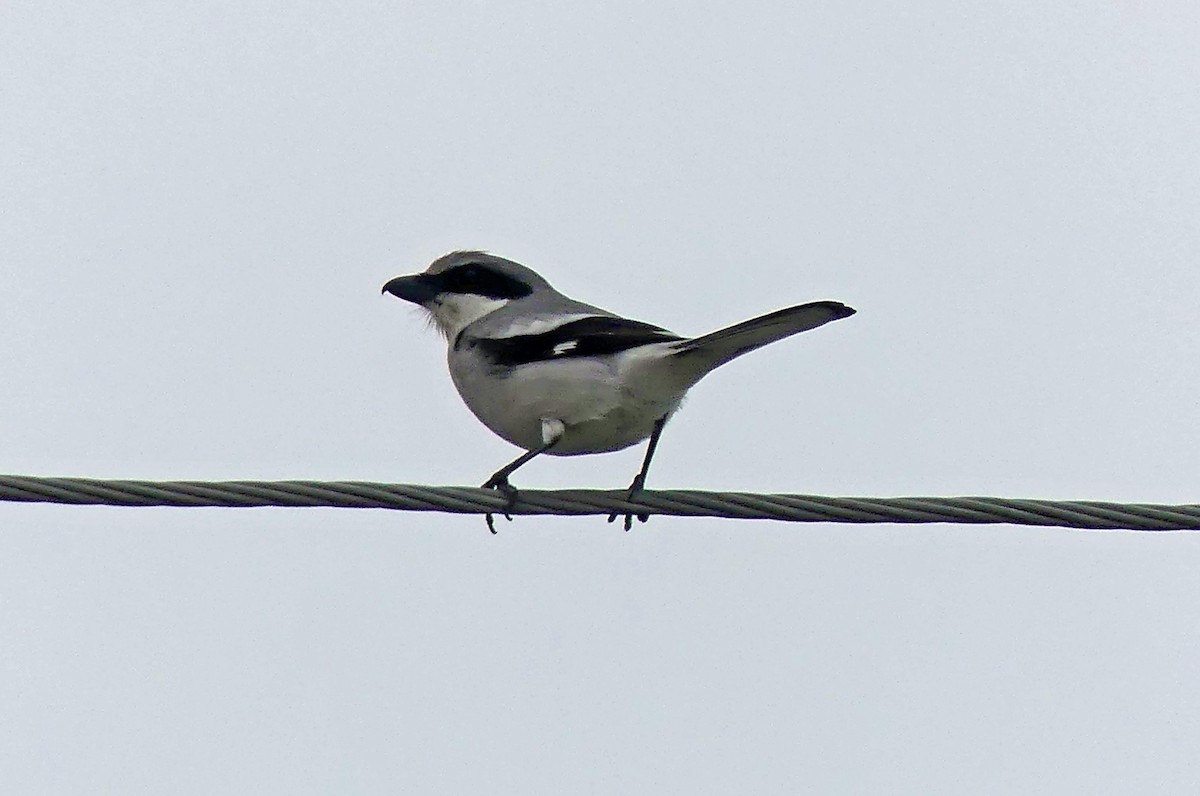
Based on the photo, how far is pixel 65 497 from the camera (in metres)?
5.07

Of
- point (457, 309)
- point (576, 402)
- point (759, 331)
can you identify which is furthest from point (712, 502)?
point (457, 309)

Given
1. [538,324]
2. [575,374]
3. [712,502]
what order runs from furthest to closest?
[538,324] → [575,374] → [712,502]

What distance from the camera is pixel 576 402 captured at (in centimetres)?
723

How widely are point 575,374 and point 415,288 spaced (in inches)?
69.3

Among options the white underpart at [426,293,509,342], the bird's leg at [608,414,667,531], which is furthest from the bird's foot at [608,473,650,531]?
the white underpart at [426,293,509,342]

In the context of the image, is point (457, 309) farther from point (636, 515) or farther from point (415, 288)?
point (636, 515)

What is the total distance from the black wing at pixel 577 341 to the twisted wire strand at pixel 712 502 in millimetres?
1583

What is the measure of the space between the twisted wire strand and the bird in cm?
108

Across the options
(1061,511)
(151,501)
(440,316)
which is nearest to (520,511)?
(151,501)

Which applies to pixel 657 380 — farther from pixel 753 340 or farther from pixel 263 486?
pixel 263 486

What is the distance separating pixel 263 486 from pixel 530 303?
3217 mm

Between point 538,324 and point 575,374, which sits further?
point 538,324

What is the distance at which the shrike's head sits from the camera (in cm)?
847

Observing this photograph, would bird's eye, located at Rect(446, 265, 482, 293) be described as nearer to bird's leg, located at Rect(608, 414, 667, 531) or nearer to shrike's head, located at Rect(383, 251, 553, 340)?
shrike's head, located at Rect(383, 251, 553, 340)
